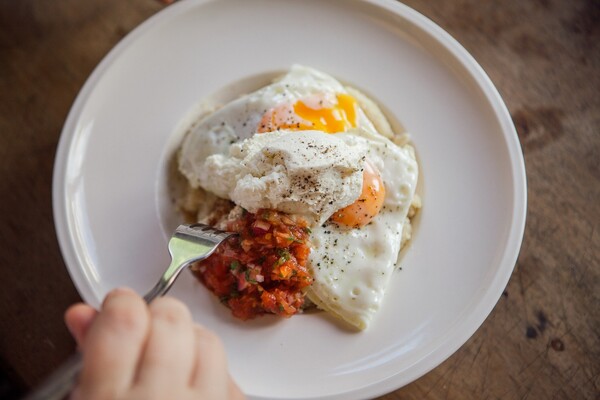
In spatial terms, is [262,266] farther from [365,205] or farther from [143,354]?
[143,354]

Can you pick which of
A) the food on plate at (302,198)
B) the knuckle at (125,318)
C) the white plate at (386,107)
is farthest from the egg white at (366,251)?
the knuckle at (125,318)

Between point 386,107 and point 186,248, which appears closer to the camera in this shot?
point 186,248

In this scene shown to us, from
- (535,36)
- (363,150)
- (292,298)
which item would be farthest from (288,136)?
(535,36)

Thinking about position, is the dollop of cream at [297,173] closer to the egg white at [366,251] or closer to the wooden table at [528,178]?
the egg white at [366,251]

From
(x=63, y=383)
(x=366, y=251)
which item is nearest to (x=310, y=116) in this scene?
(x=366, y=251)

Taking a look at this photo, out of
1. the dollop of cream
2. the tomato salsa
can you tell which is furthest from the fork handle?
the dollop of cream

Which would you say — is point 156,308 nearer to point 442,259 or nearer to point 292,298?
point 292,298
